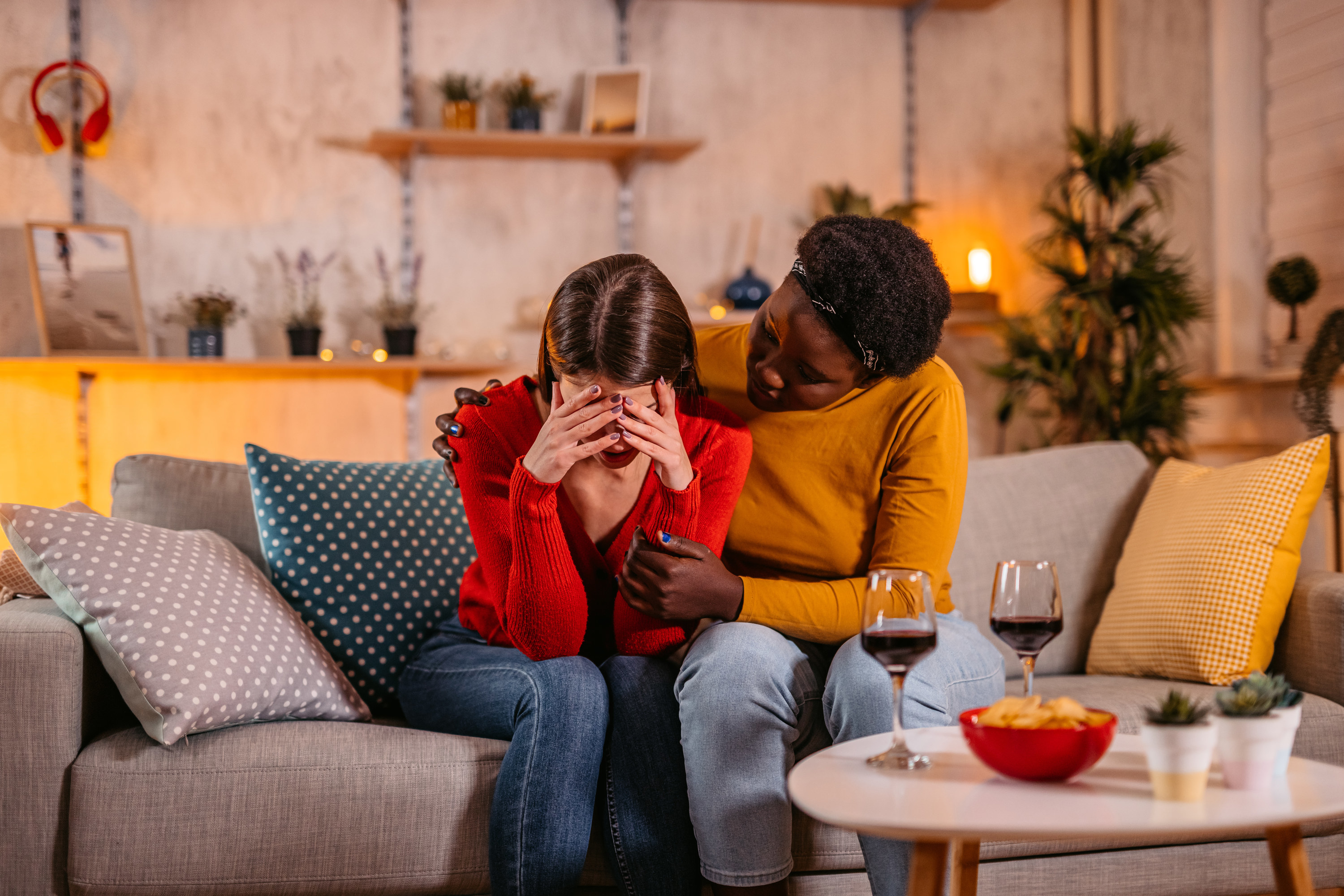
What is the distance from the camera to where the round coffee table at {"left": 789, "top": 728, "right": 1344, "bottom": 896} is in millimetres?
928

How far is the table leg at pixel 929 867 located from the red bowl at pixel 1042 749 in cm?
10

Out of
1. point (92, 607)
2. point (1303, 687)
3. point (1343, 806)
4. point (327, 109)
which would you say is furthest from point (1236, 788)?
point (327, 109)

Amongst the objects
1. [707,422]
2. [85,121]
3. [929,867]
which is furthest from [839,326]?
[85,121]

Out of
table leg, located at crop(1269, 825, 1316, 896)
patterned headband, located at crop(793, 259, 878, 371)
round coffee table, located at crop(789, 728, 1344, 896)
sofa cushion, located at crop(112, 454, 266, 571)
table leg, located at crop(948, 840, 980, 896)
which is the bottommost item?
table leg, located at crop(948, 840, 980, 896)

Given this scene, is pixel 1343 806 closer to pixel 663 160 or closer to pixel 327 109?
pixel 663 160

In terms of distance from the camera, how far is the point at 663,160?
3982 mm

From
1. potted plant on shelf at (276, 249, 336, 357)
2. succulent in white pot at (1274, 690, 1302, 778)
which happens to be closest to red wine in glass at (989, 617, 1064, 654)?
succulent in white pot at (1274, 690, 1302, 778)

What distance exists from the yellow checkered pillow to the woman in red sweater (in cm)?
80

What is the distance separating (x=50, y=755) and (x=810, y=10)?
11.5ft

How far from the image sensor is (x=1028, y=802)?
1.00 meters

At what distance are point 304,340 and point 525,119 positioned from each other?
40.6 inches

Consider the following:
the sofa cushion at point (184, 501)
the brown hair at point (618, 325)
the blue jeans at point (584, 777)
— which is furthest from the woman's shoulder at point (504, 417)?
the sofa cushion at point (184, 501)

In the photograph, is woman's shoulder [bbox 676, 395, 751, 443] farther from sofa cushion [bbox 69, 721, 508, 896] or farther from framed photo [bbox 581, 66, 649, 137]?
framed photo [bbox 581, 66, 649, 137]

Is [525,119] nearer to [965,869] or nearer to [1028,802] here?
[965,869]
